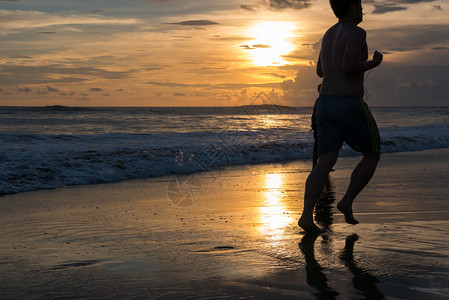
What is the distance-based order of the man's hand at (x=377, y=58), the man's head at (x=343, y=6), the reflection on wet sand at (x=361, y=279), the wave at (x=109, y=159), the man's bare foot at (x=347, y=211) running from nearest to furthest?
the reflection on wet sand at (x=361, y=279), the man's hand at (x=377, y=58), the man's head at (x=343, y=6), the man's bare foot at (x=347, y=211), the wave at (x=109, y=159)

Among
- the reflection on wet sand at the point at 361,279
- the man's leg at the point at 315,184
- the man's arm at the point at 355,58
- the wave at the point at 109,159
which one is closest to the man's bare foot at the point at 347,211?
the man's leg at the point at 315,184

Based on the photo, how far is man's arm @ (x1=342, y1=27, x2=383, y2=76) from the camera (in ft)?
13.0

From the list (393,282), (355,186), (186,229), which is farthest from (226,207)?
(393,282)

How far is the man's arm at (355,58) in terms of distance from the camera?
3.95 m

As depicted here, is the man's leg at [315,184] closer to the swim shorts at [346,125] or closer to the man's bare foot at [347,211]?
the swim shorts at [346,125]

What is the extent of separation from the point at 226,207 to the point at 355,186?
6.44 ft

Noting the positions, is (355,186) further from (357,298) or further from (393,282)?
(357,298)

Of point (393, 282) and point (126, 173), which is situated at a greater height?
point (393, 282)

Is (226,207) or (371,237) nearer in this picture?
(371,237)

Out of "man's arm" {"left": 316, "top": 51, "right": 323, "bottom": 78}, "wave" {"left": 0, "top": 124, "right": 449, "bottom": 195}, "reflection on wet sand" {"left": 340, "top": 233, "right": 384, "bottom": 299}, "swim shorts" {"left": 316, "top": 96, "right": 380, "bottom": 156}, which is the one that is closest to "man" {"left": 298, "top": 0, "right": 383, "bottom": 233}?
"swim shorts" {"left": 316, "top": 96, "right": 380, "bottom": 156}

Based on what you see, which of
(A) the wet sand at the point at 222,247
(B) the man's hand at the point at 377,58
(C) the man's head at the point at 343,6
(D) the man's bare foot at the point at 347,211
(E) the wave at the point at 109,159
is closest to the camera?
(A) the wet sand at the point at 222,247

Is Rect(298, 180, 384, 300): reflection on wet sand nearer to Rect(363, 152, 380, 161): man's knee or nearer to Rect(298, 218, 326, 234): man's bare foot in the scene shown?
Rect(298, 218, 326, 234): man's bare foot

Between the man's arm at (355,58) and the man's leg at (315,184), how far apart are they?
65 centimetres

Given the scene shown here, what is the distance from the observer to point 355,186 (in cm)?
425
